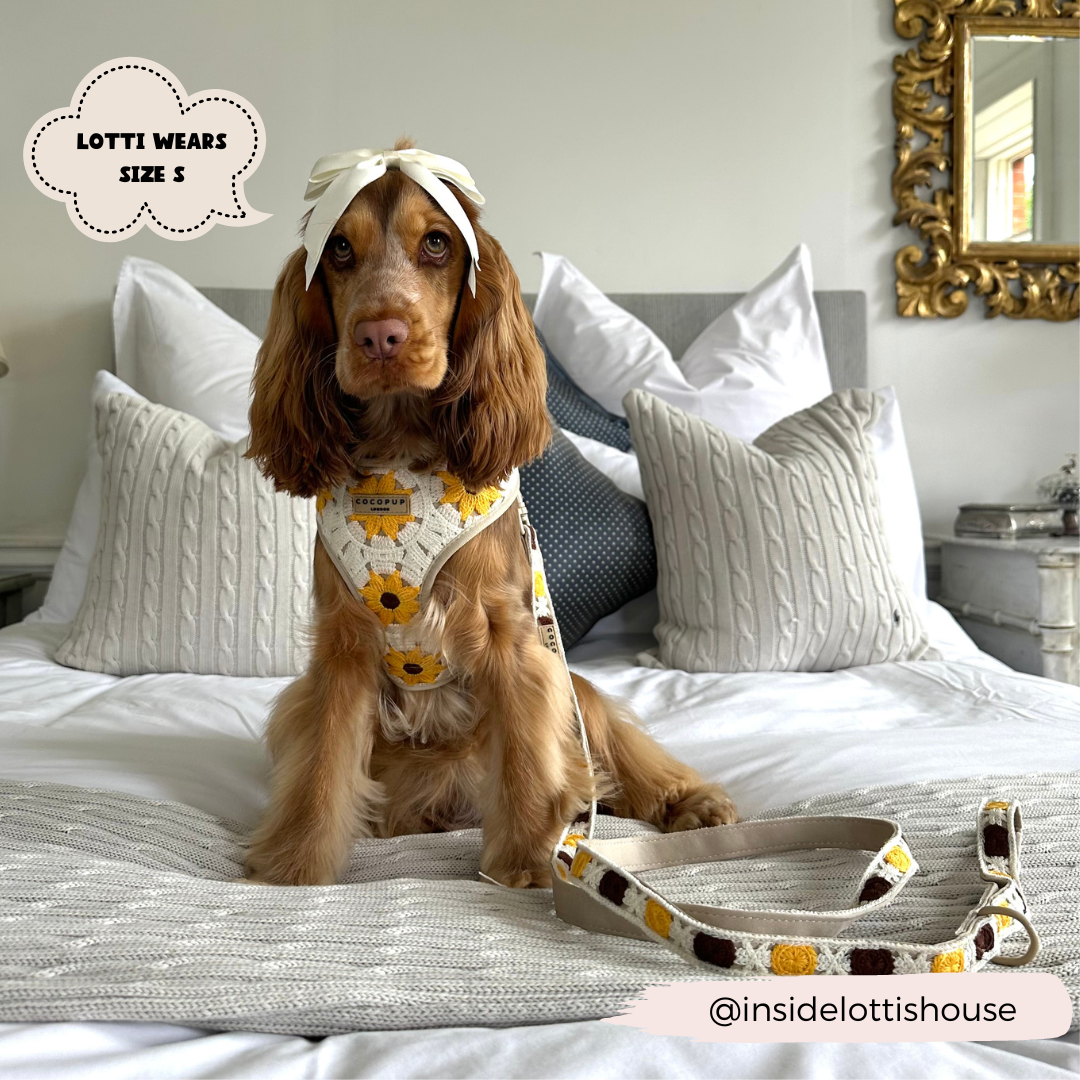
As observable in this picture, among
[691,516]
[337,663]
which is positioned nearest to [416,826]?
[337,663]

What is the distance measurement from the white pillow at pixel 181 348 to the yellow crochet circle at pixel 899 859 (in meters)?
1.73

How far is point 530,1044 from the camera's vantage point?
0.62 meters

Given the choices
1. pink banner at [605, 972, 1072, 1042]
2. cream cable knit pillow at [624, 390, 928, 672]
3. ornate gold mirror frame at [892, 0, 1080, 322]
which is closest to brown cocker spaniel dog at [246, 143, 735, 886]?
pink banner at [605, 972, 1072, 1042]

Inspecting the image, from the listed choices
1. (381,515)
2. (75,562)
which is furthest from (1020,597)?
(75,562)

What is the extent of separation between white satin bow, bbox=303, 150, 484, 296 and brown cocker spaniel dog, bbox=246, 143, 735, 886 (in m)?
0.02

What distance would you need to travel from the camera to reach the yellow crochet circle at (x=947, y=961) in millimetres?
686

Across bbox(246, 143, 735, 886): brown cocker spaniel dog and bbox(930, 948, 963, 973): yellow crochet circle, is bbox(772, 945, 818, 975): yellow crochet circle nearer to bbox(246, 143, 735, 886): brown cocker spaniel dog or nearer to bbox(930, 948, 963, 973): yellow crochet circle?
bbox(930, 948, 963, 973): yellow crochet circle

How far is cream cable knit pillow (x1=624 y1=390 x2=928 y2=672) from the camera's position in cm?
184

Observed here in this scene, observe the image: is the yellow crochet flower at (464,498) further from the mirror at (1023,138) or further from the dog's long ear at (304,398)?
the mirror at (1023,138)

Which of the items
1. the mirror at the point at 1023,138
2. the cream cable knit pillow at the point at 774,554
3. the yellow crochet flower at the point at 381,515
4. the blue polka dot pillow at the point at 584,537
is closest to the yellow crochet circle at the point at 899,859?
the yellow crochet flower at the point at 381,515

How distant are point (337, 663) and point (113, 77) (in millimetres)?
2212

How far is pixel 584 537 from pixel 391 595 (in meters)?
0.91

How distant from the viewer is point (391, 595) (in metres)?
1.12

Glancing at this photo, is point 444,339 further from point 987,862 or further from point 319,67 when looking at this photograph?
point 319,67
